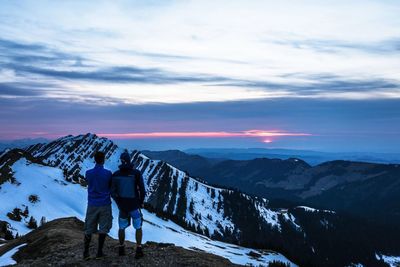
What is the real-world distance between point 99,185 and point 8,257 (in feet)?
38.5

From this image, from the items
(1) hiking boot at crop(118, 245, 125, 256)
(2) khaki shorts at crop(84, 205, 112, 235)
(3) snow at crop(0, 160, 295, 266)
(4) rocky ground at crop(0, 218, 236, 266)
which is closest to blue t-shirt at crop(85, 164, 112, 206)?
(2) khaki shorts at crop(84, 205, 112, 235)

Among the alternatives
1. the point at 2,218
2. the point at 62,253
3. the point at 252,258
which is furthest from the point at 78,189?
the point at 62,253

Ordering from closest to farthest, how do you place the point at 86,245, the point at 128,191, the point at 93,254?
1. the point at 128,191
2. the point at 86,245
3. the point at 93,254

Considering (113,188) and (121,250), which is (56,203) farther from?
(113,188)

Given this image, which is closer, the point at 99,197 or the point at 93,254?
the point at 99,197

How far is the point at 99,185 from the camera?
18.0 metres

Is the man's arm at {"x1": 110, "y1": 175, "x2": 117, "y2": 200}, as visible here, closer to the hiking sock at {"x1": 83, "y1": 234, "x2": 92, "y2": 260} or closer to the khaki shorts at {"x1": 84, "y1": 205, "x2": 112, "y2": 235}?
the khaki shorts at {"x1": 84, "y1": 205, "x2": 112, "y2": 235}

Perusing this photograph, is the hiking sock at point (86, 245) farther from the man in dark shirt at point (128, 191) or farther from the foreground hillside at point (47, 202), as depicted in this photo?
the foreground hillside at point (47, 202)

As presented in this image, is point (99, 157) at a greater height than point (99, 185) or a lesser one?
greater

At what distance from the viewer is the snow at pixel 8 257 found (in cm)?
2381

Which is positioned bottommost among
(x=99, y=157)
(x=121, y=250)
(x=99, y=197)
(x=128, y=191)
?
(x=121, y=250)

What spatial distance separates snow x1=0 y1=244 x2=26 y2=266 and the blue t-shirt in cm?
945

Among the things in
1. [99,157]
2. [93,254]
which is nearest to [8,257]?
[93,254]

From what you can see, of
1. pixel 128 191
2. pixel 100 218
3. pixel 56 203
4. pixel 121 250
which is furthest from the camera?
pixel 56 203
